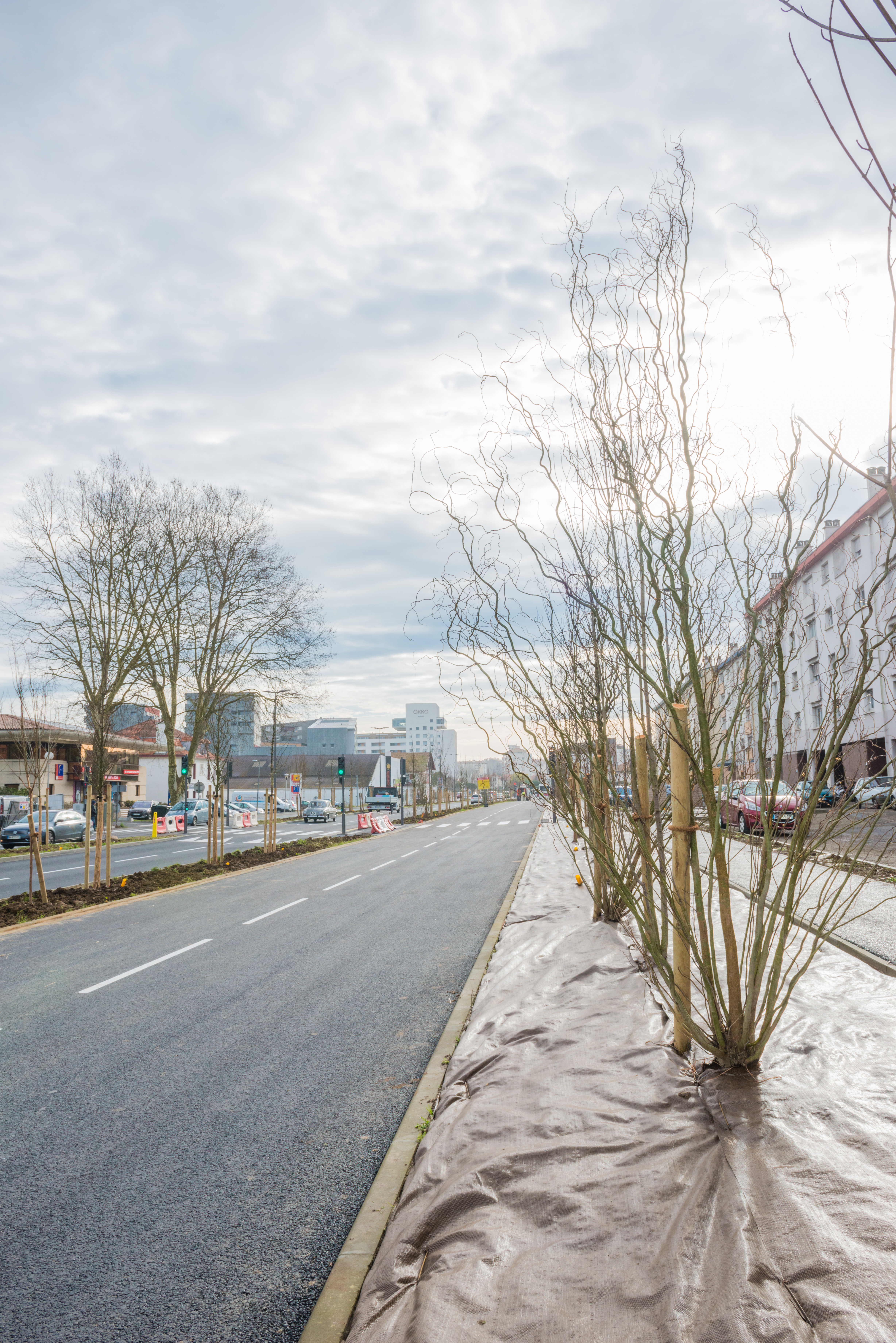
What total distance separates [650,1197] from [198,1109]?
2709 mm

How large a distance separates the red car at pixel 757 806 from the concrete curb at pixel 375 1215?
2.07 metres

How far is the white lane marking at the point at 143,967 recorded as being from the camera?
7176 mm

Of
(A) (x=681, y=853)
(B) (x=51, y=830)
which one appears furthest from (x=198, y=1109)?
(B) (x=51, y=830)

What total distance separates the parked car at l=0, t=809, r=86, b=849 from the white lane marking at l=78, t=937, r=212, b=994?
1945cm

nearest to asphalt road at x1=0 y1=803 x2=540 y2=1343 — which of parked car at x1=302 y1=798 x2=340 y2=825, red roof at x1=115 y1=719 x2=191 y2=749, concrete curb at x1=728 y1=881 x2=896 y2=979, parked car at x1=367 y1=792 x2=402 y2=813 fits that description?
concrete curb at x1=728 y1=881 x2=896 y2=979

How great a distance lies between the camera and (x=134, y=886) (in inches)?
586

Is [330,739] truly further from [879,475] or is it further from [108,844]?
[879,475]

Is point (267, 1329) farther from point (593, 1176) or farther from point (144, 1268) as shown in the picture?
point (593, 1176)

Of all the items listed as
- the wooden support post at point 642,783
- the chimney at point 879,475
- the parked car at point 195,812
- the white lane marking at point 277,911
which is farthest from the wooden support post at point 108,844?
the parked car at point 195,812

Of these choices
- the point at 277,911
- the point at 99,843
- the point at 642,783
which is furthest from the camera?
the point at 99,843

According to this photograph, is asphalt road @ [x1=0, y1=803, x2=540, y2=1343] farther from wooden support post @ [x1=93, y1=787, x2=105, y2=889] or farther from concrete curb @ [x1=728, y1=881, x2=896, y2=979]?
wooden support post @ [x1=93, y1=787, x2=105, y2=889]

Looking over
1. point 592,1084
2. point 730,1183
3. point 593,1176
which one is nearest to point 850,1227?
point 730,1183

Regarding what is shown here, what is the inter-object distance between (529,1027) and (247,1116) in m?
1.61

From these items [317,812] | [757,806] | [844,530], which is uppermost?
[844,530]
